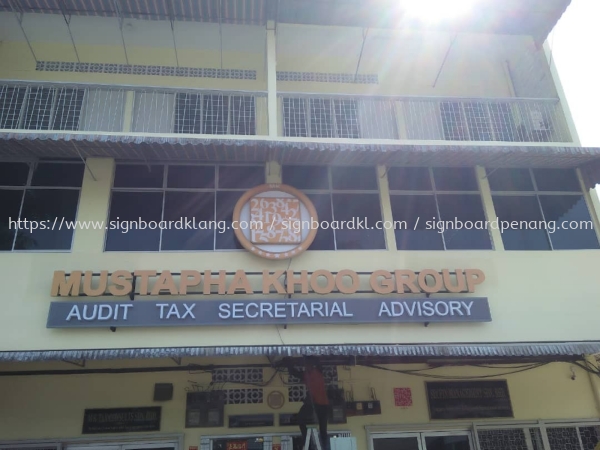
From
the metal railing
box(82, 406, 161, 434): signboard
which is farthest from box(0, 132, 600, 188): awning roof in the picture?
box(82, 406, 161, 434): signboard

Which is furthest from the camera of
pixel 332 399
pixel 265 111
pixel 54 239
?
pixel 265 111

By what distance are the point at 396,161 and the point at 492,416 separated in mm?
4706

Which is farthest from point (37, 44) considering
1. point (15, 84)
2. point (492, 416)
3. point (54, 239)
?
point (492, 416)

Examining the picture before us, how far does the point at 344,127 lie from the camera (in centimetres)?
978

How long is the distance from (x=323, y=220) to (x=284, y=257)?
110 cm

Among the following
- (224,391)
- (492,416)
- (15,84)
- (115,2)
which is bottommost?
(492,416)

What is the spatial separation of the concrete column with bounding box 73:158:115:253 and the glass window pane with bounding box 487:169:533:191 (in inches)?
266

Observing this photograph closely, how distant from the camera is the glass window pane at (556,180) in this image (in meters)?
8.74

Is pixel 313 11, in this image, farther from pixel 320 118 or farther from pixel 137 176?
pixel 137 176

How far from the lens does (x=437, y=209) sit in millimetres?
8422

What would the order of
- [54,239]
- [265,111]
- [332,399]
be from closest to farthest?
[54,239]
[332,399]
[265,111]

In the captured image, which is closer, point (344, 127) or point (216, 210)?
point (216, 210)

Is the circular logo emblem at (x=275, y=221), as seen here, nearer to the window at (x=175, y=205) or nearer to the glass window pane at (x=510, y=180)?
the window at (x=175, y=205)

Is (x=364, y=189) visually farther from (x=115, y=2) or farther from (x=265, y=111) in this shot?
(x=115, y=2)
